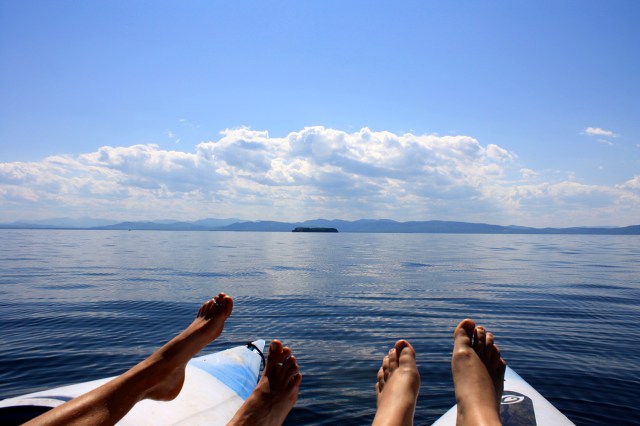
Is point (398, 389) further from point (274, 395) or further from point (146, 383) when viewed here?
point (146, 383)

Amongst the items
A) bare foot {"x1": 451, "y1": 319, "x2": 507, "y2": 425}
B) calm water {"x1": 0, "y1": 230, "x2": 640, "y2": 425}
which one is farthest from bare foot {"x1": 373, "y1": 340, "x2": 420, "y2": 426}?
calm water {"x1": 0, "y1": 230, "x2": 640, "y2": 425}

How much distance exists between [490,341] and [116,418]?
384 centimetres

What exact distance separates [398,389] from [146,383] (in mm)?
2345

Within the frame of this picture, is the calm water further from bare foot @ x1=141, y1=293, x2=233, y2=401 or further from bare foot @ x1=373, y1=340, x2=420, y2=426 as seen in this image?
bare foot @ x1=141, y1=293, x2=233, y2=401

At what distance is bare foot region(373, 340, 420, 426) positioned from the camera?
342 centimetres

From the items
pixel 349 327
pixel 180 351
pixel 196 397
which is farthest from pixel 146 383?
pixel 349 327

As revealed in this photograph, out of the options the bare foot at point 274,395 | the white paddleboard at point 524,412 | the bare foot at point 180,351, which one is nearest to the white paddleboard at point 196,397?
the bare foot at point 180,351

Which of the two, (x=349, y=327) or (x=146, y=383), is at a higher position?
(x=146, y=383)

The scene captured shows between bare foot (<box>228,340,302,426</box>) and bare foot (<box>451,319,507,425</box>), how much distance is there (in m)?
1.73

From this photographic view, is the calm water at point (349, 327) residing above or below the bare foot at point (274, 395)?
below

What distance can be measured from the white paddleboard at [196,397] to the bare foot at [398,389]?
7.33 ft

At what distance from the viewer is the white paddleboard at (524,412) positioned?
486 cm

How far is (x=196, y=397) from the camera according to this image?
5379mm

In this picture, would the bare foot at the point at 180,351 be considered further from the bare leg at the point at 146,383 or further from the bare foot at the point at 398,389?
the bare foot at the point at 398,389
